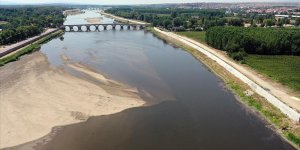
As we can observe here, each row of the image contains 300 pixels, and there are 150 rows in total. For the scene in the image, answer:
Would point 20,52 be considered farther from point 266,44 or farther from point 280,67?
point 280,67

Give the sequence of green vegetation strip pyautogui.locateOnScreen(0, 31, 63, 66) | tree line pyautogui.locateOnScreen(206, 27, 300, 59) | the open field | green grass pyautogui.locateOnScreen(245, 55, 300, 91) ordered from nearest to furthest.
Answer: the open field → green grass pyautogui.locateOnScreen(245, 55, 300, 91) → green vegetation strip pyautogui.locateOnScreen(0, 31, 63, 66) → tree line pyautogui.locateOnScreen(206, 27, 300, 59)

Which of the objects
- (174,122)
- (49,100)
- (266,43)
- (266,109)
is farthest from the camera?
(266,43)

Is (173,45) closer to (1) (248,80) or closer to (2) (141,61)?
(2) (141,61)

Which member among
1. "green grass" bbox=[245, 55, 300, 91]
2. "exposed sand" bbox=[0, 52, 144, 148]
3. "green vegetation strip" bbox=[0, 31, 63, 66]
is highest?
"green vegetation strip" bbox=[0, 31, 63, 66]

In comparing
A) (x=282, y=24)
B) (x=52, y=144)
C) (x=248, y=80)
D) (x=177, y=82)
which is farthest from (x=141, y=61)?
(x=282, y=24)

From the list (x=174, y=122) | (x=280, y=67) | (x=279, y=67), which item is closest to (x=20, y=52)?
(x=174, y=122)

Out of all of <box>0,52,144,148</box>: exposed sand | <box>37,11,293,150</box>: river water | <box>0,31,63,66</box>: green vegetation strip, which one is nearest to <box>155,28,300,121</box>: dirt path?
<box>37,11,293,150</box>: river water

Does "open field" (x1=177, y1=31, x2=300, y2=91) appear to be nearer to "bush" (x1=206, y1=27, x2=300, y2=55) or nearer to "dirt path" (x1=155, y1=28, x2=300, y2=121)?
"dirt path" (x1=155, y1=28, x2=300, y2=121)
